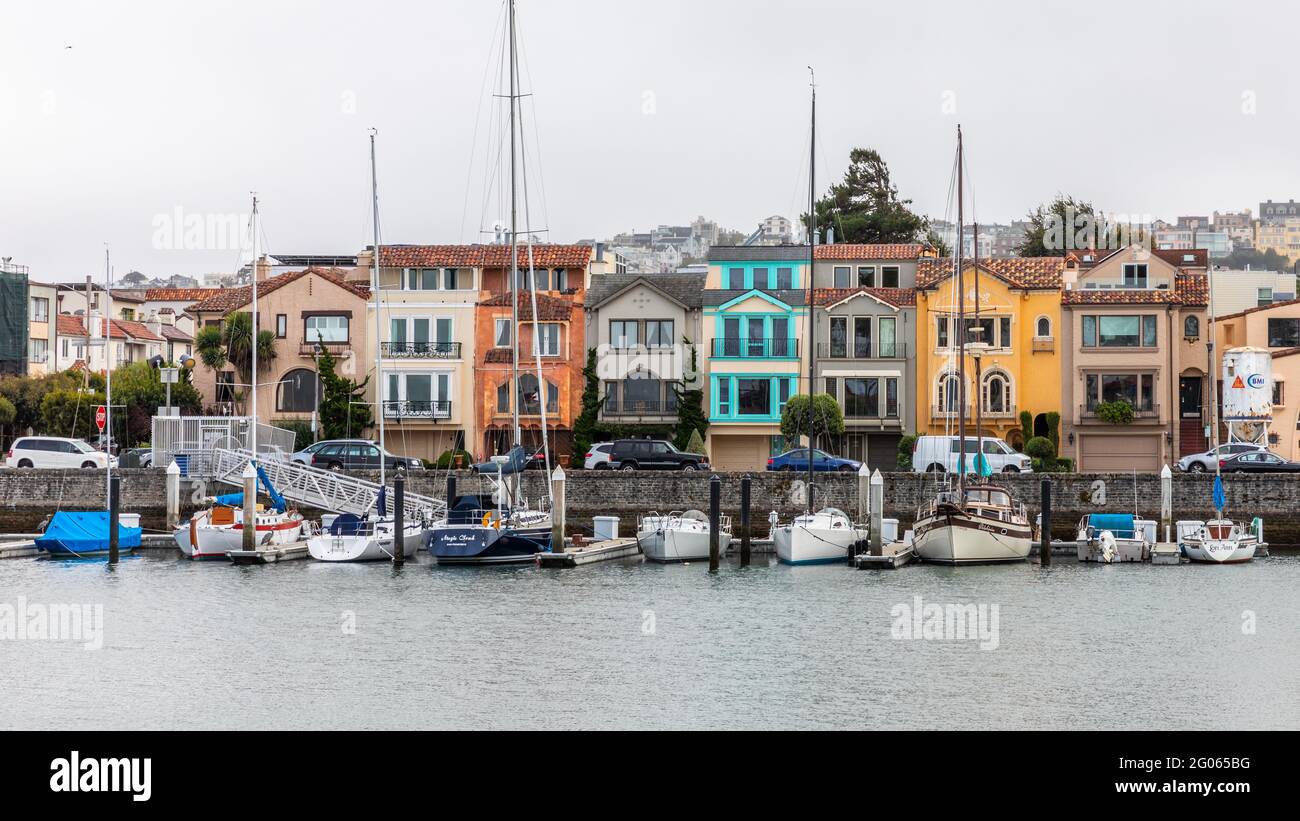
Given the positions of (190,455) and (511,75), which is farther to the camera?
(190,455)

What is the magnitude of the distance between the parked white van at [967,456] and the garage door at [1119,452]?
922 centimetres

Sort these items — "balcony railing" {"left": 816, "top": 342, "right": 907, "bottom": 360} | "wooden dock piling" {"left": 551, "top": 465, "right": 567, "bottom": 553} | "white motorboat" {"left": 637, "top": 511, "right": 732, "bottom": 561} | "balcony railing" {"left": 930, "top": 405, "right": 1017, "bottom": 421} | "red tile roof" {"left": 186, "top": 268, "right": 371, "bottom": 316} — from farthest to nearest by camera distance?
"red tile roof" {"left": 186, "top": 268, "right": 371, "bottom": 316}
"balcony railing" {"left": 816, "top": 342, "right": 907, "bottom": 360}
"balcony railing" {"left": 930, "top": 405, "right": 1017, "bottom": 421}
"white motorboat" {"left": 637, "top": 511, "right": 732, "bottom": 561}
"wooden dock piling" {"left": 551, "top": 465, "right": 567, "bottom": 553}

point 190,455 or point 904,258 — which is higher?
point 904,258

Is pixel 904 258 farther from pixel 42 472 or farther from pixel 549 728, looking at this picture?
pixel 549 728

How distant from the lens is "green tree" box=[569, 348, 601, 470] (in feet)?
236

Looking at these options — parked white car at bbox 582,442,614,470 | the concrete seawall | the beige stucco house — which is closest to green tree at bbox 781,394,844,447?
parked white car at bbox 582,442,614,470

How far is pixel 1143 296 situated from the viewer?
7325cm

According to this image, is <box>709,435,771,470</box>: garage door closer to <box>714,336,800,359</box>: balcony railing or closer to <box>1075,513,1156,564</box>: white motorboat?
<box>714,336,800,359</box>: balcony railing

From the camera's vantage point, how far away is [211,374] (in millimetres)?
78875

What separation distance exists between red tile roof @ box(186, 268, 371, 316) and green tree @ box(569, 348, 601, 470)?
1158 centimetres

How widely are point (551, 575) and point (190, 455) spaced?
18671 mm

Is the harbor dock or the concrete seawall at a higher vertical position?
the concrete seawall

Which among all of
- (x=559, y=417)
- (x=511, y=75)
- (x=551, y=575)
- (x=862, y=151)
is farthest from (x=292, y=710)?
(x=862, y=151)
